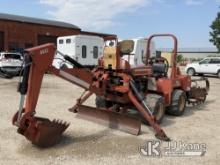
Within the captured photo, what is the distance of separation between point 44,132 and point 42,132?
0.05 meters

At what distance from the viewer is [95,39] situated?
81.3ft

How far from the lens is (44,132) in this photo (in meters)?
6.59

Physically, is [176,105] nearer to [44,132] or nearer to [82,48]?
[44,132]

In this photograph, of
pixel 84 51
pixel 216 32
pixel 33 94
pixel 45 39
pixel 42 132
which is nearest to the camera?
pixel 33 94

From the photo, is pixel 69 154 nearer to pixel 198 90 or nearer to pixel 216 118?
pixel 216 118

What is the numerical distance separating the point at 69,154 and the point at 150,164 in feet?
4.72

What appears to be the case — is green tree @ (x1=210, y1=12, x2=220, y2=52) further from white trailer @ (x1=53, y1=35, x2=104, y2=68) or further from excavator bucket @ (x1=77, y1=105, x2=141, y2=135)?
excavator bucket @ (x1=77, y1=105, x2=141, y2=135)

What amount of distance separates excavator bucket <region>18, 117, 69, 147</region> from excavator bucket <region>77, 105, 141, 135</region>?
5.20 feet

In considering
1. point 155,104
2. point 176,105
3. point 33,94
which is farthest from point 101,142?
point 176,105

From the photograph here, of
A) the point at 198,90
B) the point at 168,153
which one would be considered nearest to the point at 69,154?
the point at 168,153

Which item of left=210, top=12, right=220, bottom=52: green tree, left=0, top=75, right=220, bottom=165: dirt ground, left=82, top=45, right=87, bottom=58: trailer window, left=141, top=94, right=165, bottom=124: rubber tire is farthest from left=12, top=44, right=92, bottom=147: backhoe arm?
left=210, top=12, right=220, bottom=52: green tree

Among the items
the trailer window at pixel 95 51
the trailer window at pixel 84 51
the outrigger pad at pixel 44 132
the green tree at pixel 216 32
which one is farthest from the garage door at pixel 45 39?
the outrigger pad at pixel 44 132

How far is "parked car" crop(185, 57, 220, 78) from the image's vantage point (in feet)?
91.5

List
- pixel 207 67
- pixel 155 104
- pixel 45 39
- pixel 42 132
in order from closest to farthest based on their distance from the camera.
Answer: pixel 42 132
pixel 155 104
pixel 207 67
pixel 45 39
